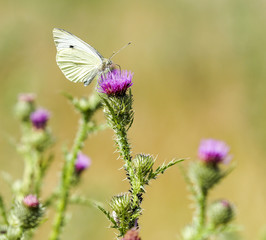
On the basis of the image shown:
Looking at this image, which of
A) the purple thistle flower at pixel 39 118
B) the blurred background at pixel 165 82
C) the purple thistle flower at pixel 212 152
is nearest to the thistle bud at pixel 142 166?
the purple thistle flower at pixel 212 152

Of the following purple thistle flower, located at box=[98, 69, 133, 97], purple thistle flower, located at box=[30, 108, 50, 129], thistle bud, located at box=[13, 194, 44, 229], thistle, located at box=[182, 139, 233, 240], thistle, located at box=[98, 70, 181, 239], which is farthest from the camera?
purple thistle flower, located at box=[30, 108, 50, 129]

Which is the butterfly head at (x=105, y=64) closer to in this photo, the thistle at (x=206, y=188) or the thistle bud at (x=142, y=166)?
the thistle at (x=206, y=188)

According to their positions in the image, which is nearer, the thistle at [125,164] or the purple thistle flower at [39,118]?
the thistle at [125,164]

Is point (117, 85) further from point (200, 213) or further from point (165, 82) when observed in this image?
point (165, 82)

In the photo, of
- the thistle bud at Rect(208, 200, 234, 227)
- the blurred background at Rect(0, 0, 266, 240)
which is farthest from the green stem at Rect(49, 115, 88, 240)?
the blurred background at Rect(0, 0, 266, 240)

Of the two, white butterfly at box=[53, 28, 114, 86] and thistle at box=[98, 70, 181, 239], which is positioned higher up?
white butterfly at box=[53, 28, 114, 86]

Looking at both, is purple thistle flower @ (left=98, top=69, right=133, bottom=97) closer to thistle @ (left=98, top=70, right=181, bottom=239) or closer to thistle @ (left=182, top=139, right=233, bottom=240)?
thistle @ (left=98, top=70, right=181, bottom=239)

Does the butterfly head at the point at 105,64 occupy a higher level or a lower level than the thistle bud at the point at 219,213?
higher

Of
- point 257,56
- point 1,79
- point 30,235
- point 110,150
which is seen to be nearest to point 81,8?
point 1,79
